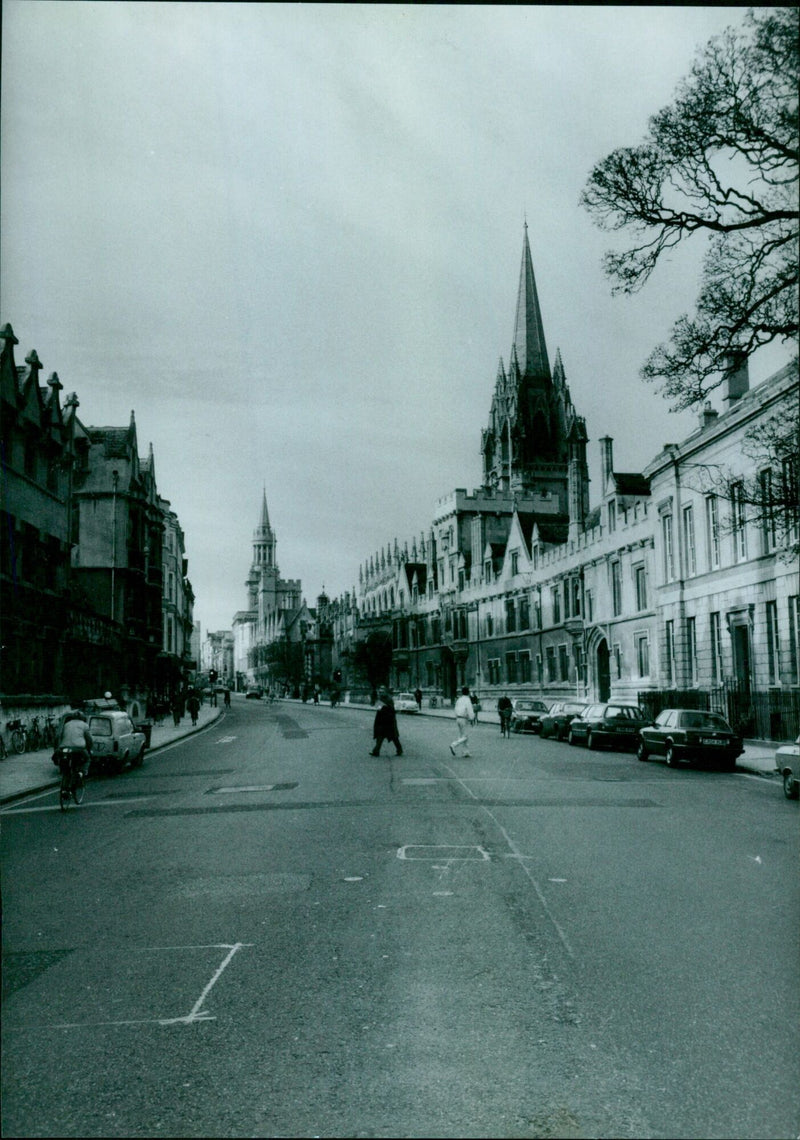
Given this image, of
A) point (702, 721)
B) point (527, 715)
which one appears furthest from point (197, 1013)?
point (527, 715)

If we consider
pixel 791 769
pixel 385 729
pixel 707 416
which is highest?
pixel 707 416

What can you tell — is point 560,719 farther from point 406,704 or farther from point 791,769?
point 406,704

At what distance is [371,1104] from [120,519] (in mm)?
28102

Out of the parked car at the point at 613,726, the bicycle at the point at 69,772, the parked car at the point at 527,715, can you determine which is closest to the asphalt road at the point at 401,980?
the bicycle at the point at 69,772

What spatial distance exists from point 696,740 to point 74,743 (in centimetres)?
1500

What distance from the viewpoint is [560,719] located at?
3575 cm

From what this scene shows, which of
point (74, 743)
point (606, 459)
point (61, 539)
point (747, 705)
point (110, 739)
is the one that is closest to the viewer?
point (61, 539)

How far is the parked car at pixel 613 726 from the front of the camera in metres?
30.3

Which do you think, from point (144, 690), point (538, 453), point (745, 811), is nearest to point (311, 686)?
point (538, 453)

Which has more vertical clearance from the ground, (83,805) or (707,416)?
(707,416)

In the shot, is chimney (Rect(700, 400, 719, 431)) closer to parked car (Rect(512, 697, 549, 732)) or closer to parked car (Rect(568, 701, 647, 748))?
parked car (Rect(568, 701, 647, 748))

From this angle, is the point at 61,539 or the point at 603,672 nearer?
the point at 61,539

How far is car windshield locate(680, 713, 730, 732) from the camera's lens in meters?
24.6

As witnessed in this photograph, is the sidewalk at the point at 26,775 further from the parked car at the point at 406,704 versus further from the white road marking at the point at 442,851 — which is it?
the parked car at the point at 406,704
